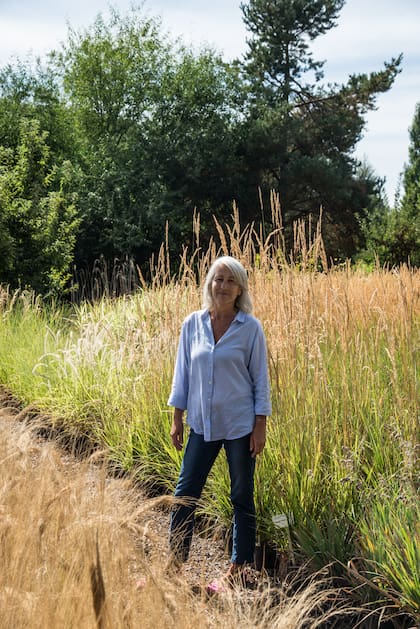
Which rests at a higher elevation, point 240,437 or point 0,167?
point 0,167

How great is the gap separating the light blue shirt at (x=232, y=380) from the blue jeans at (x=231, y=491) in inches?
3.3

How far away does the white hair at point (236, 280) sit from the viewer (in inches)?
134

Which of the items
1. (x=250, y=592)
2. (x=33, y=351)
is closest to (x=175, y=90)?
(x=33, y=351)

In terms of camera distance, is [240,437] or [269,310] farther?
[269,310]

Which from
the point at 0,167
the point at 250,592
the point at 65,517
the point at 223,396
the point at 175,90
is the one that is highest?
the point at 175,90

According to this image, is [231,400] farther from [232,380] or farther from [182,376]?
[182,376]

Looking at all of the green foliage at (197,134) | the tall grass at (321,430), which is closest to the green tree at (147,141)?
the green foliage at (197,134)

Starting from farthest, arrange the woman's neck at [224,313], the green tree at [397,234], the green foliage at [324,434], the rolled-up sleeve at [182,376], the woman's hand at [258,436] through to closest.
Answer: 1. the green tree at [397,234]
2. the rolled-up sleeve at [182,376]
3. the woman's neck at [224,313]
4. the woman's hand at [258,436]
5. the green foliage at [324,434]

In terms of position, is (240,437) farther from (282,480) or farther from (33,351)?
(33,351)

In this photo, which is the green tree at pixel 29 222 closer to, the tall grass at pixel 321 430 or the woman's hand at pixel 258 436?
the tall grass at pixel 321 430

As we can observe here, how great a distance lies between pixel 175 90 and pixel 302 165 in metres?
5.19

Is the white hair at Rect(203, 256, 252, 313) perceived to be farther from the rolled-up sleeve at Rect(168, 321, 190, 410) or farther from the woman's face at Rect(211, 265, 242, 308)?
the rolled-up sleeve at Rect(168, 321, 190, 410)

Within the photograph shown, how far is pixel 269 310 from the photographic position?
4.48 m

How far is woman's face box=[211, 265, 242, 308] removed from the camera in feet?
11.2
